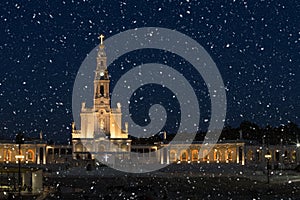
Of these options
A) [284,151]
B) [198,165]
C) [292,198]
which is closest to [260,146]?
[284,151]

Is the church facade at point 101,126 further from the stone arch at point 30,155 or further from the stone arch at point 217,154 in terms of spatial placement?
the stone arch at point 217,154

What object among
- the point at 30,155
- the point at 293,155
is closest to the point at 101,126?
the point at 30,155

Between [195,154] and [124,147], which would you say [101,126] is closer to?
[124,147]

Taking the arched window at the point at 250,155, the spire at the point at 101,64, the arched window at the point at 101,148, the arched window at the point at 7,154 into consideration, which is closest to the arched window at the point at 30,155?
the arched window at the point at 7,154

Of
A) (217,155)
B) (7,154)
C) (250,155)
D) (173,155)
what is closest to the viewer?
(250,155)

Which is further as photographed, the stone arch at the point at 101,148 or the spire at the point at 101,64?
the spire at the point at 101,64

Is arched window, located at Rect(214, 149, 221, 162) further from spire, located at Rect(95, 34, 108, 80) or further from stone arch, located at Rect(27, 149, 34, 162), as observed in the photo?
stone arch, located at Rect(27, 149, 34, 162)

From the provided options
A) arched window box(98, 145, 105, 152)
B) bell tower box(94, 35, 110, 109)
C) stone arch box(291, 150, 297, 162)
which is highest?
bell tower box(94, 35, 110, 109)

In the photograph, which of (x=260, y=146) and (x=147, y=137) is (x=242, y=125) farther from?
(x=260, y=146)

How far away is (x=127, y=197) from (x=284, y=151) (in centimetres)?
6351

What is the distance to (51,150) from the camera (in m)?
99.6

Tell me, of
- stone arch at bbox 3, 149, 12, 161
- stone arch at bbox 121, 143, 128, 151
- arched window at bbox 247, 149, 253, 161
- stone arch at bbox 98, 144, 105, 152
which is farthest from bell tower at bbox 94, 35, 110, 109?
arched window at bbox 247, 149, 253, 161

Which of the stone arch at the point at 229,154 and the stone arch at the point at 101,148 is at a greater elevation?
the stone arch at the point at 101,148

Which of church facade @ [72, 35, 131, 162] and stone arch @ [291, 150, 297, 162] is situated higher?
church facade @ [72, 35, 131, 162]
